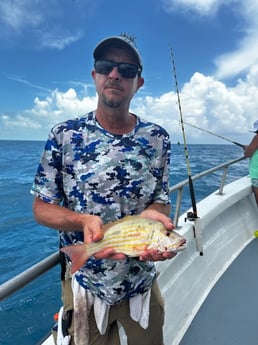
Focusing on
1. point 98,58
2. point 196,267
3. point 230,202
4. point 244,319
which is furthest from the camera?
point 230,202

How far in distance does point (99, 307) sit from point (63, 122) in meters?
0.85

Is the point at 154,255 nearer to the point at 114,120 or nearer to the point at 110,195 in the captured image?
the point at 110,195

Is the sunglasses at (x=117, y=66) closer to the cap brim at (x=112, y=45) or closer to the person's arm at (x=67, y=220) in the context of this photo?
the cap brim at (x=112, y=45)

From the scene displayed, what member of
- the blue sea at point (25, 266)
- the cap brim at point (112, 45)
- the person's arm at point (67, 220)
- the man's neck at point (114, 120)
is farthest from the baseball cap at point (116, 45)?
the blue sea at point (25, 266)

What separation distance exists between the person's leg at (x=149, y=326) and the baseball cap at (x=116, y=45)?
1171mm

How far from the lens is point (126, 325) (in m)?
1.43

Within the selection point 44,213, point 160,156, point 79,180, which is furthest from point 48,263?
point 160,156

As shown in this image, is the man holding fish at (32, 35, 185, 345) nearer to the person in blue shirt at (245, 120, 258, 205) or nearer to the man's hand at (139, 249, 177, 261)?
the man's hand at (139, 249, 177, 261)

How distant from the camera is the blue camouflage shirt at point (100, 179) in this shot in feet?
3.99

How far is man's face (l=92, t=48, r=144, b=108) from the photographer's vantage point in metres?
1.27

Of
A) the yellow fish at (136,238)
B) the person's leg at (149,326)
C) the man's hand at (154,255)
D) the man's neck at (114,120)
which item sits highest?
the man's neck at (114,120)

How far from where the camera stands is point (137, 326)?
145 centimetres

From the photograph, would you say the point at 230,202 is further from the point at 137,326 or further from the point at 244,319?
the point at 137,326

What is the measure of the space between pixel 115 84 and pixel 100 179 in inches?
16.9
